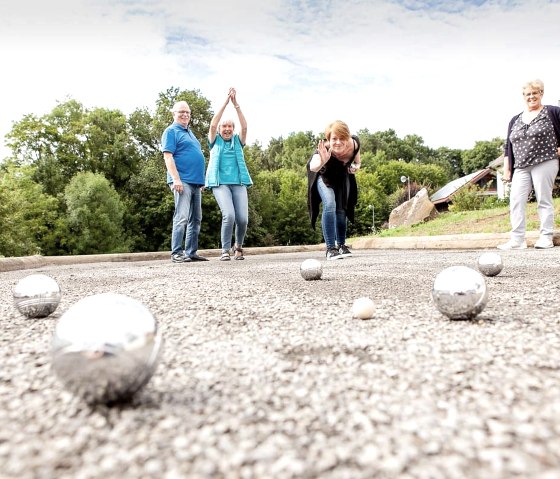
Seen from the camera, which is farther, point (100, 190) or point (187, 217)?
point (100, 190)

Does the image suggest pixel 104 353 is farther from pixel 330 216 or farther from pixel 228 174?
pixel 228 174

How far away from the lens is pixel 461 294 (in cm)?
236

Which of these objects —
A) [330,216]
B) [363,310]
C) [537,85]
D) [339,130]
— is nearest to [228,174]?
[330,216]

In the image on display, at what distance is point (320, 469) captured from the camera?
1.06m

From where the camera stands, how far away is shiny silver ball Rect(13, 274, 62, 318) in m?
2.79

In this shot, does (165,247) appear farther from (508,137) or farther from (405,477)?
(405,477)

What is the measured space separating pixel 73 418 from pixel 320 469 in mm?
713

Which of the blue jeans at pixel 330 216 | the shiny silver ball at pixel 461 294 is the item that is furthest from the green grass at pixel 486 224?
the shiny silver ball at pixel 461 294

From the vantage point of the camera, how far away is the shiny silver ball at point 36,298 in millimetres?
2785

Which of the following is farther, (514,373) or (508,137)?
(508,137)

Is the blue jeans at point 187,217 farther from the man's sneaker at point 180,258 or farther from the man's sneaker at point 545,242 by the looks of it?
the man's sneaker at point 545,242

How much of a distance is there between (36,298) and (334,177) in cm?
475

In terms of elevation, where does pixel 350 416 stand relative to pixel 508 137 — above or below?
below

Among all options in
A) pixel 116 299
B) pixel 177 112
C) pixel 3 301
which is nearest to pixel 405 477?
pixel 116 299
